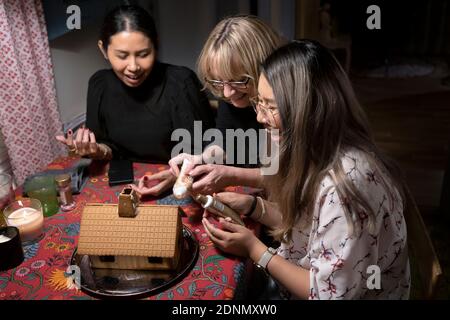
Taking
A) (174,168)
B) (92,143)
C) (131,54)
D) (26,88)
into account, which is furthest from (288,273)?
(26,88)

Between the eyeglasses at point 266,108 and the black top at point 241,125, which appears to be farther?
the black top at point 241,125

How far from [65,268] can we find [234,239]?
494 mm

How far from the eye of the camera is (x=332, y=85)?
1.12m

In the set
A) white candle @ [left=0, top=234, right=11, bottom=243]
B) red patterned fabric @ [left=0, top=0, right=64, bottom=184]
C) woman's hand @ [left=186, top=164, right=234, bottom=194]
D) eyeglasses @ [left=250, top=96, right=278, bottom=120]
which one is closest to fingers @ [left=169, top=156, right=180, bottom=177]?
woman's hand @ [left=186, top=164, right=234, bottom=194]

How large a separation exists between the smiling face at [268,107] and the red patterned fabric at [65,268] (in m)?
0.38

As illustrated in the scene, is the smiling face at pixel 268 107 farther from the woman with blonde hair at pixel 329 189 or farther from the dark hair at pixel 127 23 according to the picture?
the dark hair at pixel 127 23

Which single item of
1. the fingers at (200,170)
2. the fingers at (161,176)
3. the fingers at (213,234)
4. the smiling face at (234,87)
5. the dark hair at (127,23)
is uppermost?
the dark hair at (127,23)

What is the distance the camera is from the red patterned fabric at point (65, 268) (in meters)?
1.12

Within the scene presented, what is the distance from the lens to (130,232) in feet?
3.84

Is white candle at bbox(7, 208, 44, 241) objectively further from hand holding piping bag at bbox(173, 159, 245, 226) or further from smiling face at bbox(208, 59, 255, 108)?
smiling face at bbox(208, 59, 255, 108)

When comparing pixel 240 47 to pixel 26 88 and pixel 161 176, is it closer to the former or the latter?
pixel 161 176

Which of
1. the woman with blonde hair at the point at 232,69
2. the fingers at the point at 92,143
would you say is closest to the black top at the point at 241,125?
the woman with blonde hair at the point at 232,69

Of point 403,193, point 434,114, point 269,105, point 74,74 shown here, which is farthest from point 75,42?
point 434,114

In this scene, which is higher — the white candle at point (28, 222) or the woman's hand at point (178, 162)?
Answer: the woman's hand at point (178, 162)
